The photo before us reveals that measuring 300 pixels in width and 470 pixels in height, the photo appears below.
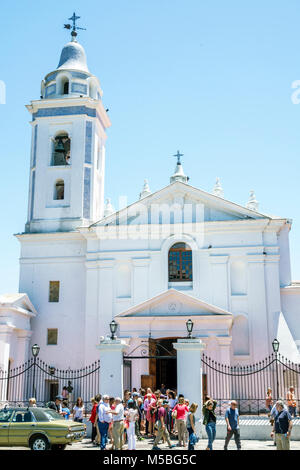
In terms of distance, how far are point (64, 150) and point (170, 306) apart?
12.2 m

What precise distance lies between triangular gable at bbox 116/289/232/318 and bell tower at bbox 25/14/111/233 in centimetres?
720

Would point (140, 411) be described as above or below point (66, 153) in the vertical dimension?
below

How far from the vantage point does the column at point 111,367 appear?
60.5 ft

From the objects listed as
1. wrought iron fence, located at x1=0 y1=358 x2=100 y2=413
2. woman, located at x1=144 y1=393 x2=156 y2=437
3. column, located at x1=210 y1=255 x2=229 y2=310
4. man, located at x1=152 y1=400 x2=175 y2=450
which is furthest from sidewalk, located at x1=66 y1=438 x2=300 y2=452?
column, located at x1=210 y1=255 x2=229 y2=310

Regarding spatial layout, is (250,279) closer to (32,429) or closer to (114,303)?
(114,303)

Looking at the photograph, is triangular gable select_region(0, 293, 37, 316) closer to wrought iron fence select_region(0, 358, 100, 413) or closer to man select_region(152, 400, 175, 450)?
wrought iron fence select_region(0, 358, 100, 413)

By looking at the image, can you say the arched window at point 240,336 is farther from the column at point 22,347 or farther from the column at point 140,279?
the column at point 22,347

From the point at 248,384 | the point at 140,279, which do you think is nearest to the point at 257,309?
the point at 248,384

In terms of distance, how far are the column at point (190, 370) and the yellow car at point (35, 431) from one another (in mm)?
4067

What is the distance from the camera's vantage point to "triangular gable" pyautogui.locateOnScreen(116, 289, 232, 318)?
25.8 metres

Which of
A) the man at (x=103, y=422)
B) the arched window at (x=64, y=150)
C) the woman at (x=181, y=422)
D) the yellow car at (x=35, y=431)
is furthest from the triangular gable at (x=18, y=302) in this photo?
the woman at (x=181, y=422)

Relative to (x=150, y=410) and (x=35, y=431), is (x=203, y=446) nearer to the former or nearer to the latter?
(x=150, y=410)

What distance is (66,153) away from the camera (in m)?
32.7

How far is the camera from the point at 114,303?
2914 cm
